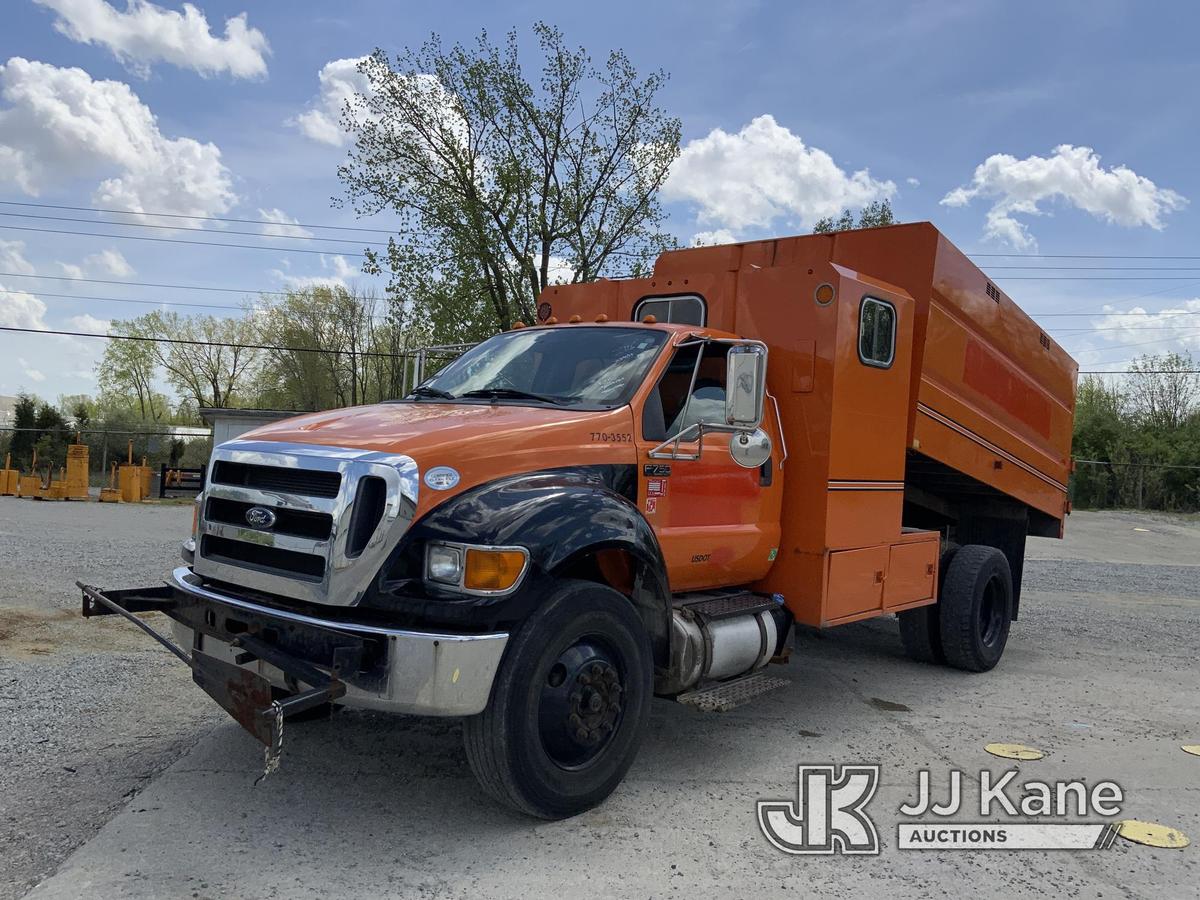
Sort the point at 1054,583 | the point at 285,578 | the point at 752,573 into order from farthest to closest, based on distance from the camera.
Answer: the point at 1054,583 < the point at 752,573 < the point at 285,578

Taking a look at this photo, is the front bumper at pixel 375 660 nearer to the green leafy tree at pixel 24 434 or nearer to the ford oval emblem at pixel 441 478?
the ford oval emblem at pixel 441 478

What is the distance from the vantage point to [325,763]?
15.1ft

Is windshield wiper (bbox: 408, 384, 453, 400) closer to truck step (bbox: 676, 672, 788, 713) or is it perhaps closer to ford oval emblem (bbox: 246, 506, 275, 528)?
ford oval emblem (bbox: 246, 506, 275, 528)

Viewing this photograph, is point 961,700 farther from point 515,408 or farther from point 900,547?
point 515,408

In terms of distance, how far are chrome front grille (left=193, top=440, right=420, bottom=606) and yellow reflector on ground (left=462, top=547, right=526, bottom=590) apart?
1.00 feet

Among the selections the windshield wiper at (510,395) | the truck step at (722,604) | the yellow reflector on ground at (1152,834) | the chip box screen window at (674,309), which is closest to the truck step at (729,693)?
the truck step at (722,604)

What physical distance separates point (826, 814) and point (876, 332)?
9.64 feet

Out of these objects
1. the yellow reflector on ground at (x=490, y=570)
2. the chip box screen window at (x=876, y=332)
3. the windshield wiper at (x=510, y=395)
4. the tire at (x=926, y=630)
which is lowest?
the tire at (x=926, y=630)

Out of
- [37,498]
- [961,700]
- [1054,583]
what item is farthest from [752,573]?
[37,498]

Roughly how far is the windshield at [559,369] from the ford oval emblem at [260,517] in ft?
4.43

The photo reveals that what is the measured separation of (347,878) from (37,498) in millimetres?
25741

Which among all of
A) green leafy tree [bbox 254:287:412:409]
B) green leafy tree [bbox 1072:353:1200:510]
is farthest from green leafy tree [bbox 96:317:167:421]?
green leafy tree [bbox 1072:353:1200:510]

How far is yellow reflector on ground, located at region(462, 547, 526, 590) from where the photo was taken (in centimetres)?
355

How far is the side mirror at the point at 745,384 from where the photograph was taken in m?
4.43
